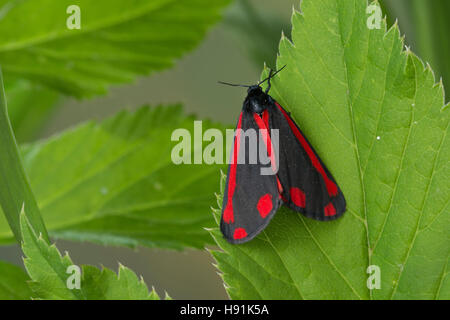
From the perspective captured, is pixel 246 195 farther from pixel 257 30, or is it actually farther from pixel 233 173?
Answer: pixel 257 30

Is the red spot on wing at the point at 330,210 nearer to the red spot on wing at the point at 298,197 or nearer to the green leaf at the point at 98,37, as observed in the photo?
the red spot on wing at the point at 298,197

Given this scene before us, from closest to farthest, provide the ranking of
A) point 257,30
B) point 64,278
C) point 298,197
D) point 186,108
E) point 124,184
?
point 64,278 < point 298,197 < point 124,184 < point 257,30 < point 186,108

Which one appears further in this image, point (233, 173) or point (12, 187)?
point (233, 173)

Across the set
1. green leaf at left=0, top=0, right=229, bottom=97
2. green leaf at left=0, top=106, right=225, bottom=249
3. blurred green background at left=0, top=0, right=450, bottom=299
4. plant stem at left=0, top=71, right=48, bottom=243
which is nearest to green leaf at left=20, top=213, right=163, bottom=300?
plant stem at left=0, top=71, right=48, bottom=243

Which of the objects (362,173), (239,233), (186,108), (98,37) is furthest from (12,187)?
(186,108)

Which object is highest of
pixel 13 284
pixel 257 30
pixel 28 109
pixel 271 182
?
pixel 257 30

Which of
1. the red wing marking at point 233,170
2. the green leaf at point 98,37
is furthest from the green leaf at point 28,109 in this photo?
the red wing marking at point 233,170
